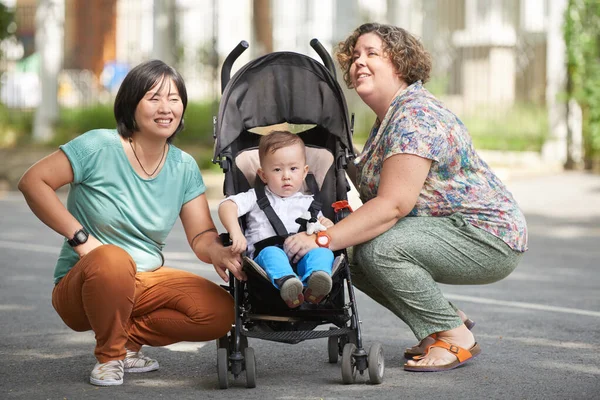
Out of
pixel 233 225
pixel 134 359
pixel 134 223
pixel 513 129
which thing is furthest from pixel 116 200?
pixel 513 129

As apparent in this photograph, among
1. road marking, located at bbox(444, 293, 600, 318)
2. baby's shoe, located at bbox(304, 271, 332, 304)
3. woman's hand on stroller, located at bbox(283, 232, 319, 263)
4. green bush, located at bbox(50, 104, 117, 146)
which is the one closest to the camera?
baby's shoe, located at bbox(304, 271, 332, 304)

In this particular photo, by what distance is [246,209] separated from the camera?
186 inches

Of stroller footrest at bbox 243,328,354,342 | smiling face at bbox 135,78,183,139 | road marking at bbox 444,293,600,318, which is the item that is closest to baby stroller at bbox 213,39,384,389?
stroller footrest at bbox 243,328,354,342

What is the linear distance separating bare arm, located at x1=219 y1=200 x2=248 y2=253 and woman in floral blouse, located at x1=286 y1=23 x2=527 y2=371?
38 cm

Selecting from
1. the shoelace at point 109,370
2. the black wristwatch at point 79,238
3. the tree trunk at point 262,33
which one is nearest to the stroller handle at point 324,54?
the black wristwatch at point 79,238

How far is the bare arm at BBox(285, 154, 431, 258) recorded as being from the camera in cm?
464

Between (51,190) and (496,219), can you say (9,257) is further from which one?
(496,219)

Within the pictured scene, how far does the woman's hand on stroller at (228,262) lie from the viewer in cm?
445

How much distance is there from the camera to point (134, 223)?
4.72 m

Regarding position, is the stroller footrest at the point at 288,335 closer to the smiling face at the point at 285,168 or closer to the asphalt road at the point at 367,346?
the asphalt road at the point at 367,346

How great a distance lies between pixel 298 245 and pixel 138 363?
3.15 feet

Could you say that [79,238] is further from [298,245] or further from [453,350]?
[453,350]

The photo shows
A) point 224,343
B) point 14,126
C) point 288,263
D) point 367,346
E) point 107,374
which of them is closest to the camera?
point 288,263

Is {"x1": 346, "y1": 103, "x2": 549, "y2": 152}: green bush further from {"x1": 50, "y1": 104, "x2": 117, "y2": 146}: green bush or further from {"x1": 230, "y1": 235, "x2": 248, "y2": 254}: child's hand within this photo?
{"x1": 230, "y1": 235, "x2": 248, "y2": 254}: child's hand
